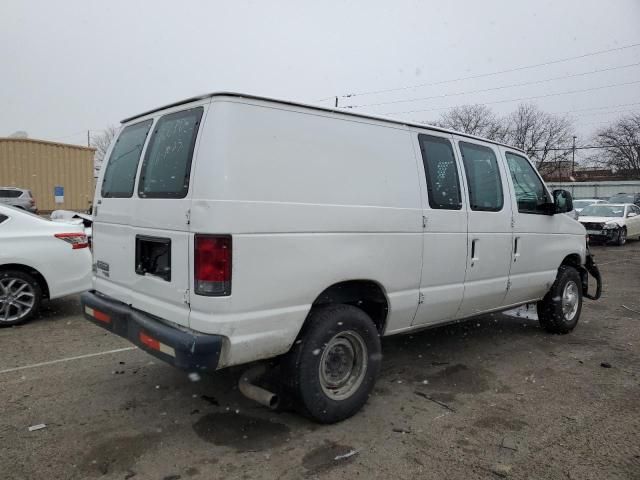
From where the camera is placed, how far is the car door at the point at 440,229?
4.03 m

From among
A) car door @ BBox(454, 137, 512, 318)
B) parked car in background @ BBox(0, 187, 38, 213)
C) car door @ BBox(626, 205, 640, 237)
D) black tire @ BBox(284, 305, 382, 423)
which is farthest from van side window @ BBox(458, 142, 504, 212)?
parked car in background @ BBox(0, 187, 38, 213)

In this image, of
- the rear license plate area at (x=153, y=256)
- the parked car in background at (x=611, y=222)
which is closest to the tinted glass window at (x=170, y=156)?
the rear license plate area at (x=153, y=256)

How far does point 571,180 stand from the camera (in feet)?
181

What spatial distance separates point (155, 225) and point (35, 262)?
11.6 ft

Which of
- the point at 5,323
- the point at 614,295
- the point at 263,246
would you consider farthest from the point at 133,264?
the point at 614,295

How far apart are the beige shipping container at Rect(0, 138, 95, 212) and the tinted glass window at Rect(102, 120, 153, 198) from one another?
23406mm

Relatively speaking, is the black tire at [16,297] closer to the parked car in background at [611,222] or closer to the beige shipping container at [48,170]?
the parked car in background at [611,222]

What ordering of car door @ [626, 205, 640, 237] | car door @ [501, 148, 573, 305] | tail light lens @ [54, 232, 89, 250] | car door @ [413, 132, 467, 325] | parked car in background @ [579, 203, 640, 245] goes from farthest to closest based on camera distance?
car door @ [626, 205, 640, 237] < parked car in background @ [579, 203, 640, 245] < tail light lens @ [54, 232, 89, 250] < car door @ [501, 148, 573, 305] < car door @ [413, 132, 467, 325]

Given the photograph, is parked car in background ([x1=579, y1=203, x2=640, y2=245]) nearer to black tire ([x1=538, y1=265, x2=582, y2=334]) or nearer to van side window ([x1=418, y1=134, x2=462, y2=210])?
black tire ([x1=538, y1=265, x2=582, y2=334])

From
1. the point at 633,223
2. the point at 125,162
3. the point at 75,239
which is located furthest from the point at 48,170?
the point at 633,223

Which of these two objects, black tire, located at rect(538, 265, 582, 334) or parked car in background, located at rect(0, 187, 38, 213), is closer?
black tire, located at rect(538, 265, 582, 334)

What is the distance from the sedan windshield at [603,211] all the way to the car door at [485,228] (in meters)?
16.6

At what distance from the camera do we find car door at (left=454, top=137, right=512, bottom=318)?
446 cm

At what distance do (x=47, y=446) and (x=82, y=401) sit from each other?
2.30ft
